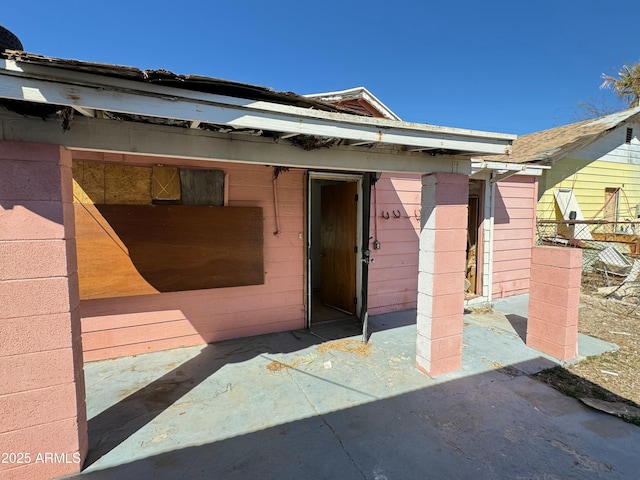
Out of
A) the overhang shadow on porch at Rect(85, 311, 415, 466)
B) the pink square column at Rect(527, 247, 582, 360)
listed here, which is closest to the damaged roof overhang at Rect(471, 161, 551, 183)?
the pink square column at Rect(527, 247, 582, 360)

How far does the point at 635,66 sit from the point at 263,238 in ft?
55.5

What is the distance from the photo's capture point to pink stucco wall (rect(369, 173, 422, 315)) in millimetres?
4754

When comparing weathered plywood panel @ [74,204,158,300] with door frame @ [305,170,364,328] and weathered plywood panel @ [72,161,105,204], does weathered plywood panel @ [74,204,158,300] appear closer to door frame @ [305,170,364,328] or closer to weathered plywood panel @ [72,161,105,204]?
weathered plywood panel @ [72,161,105,204]

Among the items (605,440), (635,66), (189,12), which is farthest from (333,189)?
(635,66)

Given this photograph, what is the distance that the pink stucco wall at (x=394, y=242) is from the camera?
15.6ft

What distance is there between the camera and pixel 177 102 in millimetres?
1713

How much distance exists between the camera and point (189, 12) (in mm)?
4715

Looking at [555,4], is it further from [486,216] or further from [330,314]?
[330,314]

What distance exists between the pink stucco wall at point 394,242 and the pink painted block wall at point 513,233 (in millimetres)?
1926

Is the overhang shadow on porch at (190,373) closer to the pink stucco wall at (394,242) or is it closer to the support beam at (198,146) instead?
the pink stucco wall at (394,242)

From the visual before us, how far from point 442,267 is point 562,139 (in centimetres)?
863

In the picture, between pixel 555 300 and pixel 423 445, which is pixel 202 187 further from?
pixel 555 300

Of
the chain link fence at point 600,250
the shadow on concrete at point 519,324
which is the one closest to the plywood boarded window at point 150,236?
the shadow on concrete at point 519,324

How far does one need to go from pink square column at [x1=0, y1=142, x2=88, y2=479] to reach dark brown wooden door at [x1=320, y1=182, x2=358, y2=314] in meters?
3.46
